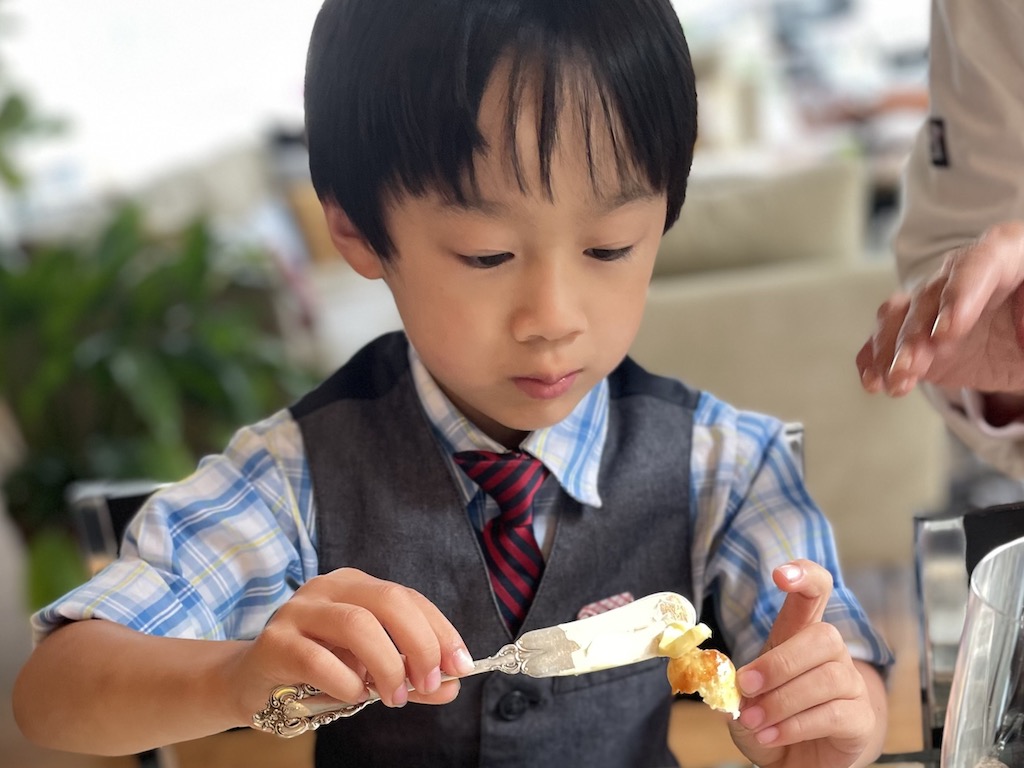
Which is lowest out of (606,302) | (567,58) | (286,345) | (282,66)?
(286,345)

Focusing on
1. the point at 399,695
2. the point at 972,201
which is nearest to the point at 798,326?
the point at 972,201

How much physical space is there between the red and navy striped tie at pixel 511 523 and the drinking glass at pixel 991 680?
0.24 metres

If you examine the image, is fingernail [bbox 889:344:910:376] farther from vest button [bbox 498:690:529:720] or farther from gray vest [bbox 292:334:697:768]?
vest button [bbox 498:690:529:720]

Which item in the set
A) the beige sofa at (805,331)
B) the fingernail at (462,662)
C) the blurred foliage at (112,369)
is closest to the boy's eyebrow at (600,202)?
the beige sofa at (805,331)

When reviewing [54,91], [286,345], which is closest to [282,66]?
[54,91]

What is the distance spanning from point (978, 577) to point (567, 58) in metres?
0.32

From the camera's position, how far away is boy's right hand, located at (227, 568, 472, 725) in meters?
0.50

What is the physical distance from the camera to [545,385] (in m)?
0.59

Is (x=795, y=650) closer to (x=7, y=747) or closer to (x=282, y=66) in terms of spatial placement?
(x=7, y=747)

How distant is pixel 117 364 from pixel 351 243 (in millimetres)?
1555

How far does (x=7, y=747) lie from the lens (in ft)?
2.47

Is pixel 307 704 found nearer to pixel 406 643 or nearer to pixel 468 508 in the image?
pixel 406 643

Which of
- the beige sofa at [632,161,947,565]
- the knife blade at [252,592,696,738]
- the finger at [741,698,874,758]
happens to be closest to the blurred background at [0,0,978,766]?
the beige sofa at [632,161,947,565]

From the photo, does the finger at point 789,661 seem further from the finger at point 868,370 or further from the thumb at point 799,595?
the finger at point 868,370
